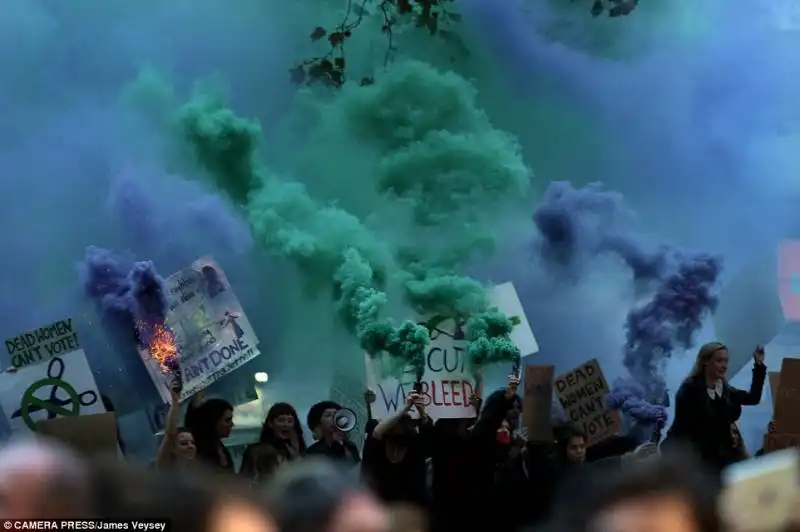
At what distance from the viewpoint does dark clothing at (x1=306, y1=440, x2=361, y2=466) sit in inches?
184

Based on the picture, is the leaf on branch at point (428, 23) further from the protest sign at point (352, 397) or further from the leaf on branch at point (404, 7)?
the protest sign at point (352, 397)

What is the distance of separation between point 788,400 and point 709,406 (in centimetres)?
44

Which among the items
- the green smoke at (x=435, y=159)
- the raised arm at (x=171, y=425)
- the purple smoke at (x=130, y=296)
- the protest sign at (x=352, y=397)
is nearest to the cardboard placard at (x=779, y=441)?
the green smoke at (x=435, y=159)

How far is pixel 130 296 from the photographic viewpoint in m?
4.84

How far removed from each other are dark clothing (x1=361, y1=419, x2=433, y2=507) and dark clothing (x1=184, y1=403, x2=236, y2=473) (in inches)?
25.6

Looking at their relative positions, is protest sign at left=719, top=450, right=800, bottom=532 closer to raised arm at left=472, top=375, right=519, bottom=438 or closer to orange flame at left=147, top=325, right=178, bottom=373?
raised arm at left=472, top=375, right=519, bottom=438

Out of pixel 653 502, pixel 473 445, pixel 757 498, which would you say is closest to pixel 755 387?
pixel 473 445

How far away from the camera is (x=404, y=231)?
17.6 ft

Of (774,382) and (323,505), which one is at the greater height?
(774,382)

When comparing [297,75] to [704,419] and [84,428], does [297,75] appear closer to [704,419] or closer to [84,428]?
[84,428]

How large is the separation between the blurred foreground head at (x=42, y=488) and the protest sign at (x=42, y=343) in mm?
3505

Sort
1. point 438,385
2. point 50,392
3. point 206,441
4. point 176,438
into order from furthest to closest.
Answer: point 438,385 < point 50,392 < point 206,441 < point 176,438

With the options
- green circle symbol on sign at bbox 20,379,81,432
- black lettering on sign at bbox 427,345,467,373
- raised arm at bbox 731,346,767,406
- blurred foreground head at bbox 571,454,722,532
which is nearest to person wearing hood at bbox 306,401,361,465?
black lettering on sign at bbox 427,345,467,373

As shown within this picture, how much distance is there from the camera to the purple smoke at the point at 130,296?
4820 mm
